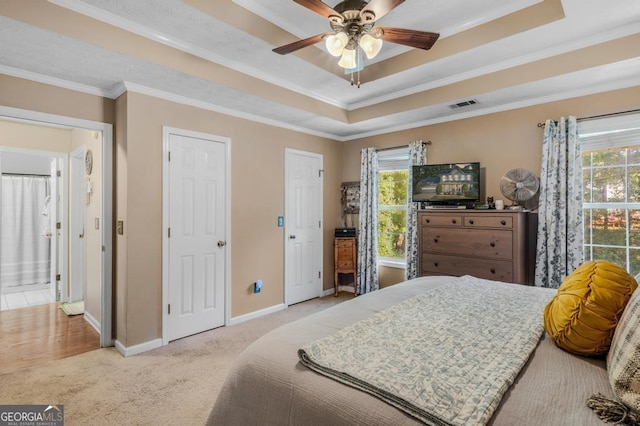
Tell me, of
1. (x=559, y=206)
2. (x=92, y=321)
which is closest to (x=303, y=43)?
(x=559, y=206)

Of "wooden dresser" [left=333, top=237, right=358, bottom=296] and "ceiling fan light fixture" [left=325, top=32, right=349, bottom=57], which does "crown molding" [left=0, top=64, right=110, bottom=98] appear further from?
"wooden dresser" [left=333, top=237, right=358, bottom=296]

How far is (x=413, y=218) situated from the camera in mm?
4188

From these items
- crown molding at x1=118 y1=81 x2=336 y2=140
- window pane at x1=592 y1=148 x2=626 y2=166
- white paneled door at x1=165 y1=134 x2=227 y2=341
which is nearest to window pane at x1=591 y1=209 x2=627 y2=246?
window pane at x1=592 y1=148 x2=626 y2=166

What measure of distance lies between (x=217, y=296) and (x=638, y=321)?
3.41 meters

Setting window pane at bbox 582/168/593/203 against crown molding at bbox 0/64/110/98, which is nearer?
crown molding at bbox 0/64/110/98

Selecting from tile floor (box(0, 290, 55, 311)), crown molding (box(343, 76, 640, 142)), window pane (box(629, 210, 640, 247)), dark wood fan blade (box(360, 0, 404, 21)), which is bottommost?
tile floor (box(0, 290, 55, 311))

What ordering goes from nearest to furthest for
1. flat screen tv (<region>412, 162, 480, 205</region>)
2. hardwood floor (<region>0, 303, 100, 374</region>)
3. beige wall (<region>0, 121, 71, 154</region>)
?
hardwood floor (<region>0, 303, 100, 374</region>)
flat screen tv (<region>412, 162, 480, 205</region>)
beige wall (<region>0, 121, 71, 154</region>)

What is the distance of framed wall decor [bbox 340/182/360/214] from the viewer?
498cm

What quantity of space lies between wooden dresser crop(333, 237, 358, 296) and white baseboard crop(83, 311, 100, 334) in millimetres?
3022

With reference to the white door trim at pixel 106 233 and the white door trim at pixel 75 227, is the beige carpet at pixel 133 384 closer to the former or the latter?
the white door trim at pixel 106 233

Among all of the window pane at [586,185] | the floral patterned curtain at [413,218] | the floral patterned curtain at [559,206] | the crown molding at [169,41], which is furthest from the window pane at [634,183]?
the crown molding at [169,41]

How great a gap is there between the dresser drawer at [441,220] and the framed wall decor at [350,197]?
56.3 inches

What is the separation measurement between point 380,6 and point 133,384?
3.13 m

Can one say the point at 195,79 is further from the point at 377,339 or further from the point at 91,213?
the point at 377,339
